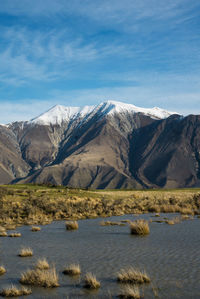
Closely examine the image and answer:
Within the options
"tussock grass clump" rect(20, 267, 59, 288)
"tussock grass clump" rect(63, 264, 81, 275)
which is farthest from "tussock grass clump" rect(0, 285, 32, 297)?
"tussock grass clump" rect(63, 264, 81, 275)

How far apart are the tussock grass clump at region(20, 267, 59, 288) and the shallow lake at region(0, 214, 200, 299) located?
0.30 metres

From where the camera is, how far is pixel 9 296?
11508 mm

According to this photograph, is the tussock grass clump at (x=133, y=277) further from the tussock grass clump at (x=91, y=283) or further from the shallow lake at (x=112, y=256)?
the tussock grass clump at (x=91, y=283)

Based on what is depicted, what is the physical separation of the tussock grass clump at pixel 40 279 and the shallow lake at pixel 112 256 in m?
0.30

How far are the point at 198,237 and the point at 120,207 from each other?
22.9m

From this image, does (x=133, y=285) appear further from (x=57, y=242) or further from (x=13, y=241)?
(x=13, y=241)

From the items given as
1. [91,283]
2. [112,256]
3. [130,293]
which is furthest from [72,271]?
[130,293]

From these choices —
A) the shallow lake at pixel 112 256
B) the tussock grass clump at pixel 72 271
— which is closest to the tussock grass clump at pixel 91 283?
the shallow lake at pixel 112 256

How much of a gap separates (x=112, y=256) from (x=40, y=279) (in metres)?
4.97

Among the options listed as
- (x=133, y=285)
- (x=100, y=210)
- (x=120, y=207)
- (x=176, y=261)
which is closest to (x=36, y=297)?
(x=133, y=285)

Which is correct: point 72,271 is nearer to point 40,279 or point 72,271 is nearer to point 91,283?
point 40,279

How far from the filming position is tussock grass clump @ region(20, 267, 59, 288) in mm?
12486

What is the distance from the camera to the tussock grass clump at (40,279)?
12.5m

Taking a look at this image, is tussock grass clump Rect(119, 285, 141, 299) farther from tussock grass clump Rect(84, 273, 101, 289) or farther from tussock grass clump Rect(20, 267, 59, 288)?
tussock grass clump Rect(20, 267, 59, 288)
